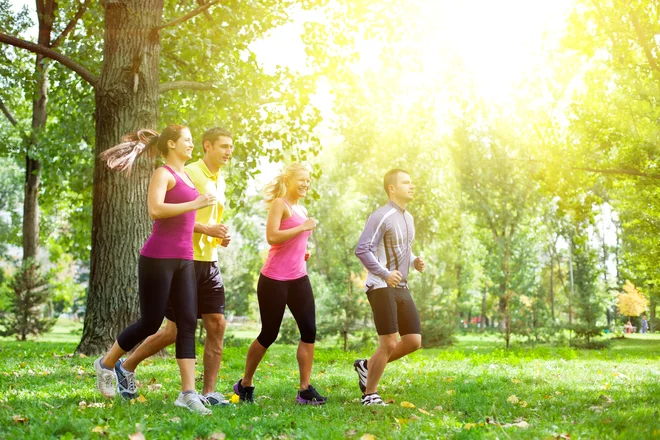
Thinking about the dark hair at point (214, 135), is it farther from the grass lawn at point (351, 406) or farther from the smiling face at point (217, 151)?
the grass lawn at point (351, 406)

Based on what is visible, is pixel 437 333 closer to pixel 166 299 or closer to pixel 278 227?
pixel 278 227

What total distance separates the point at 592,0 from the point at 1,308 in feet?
95.0

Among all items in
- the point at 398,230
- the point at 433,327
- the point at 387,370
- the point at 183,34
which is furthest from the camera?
the point at 433,327

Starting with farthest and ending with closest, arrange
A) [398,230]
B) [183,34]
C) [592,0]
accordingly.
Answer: [183,34], [592,0], [398,230]

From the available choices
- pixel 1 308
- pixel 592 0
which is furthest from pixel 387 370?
pixel 1 308

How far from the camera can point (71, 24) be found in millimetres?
16672

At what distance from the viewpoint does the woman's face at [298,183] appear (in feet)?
20.9

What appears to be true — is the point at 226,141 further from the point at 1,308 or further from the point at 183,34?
the point at 1,308

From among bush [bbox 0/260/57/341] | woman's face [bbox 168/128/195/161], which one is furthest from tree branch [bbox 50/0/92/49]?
woman's face [bbox 168/128/195/161]

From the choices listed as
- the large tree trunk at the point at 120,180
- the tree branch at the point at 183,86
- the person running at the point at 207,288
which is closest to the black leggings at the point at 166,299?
the person running at the point at 207,288

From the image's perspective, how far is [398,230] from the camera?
6.40m

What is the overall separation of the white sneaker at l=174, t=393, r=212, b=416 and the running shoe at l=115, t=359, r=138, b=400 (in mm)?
593

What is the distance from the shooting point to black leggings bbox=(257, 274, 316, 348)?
6.18 m

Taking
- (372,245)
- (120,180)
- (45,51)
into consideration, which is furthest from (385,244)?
(45,51)
